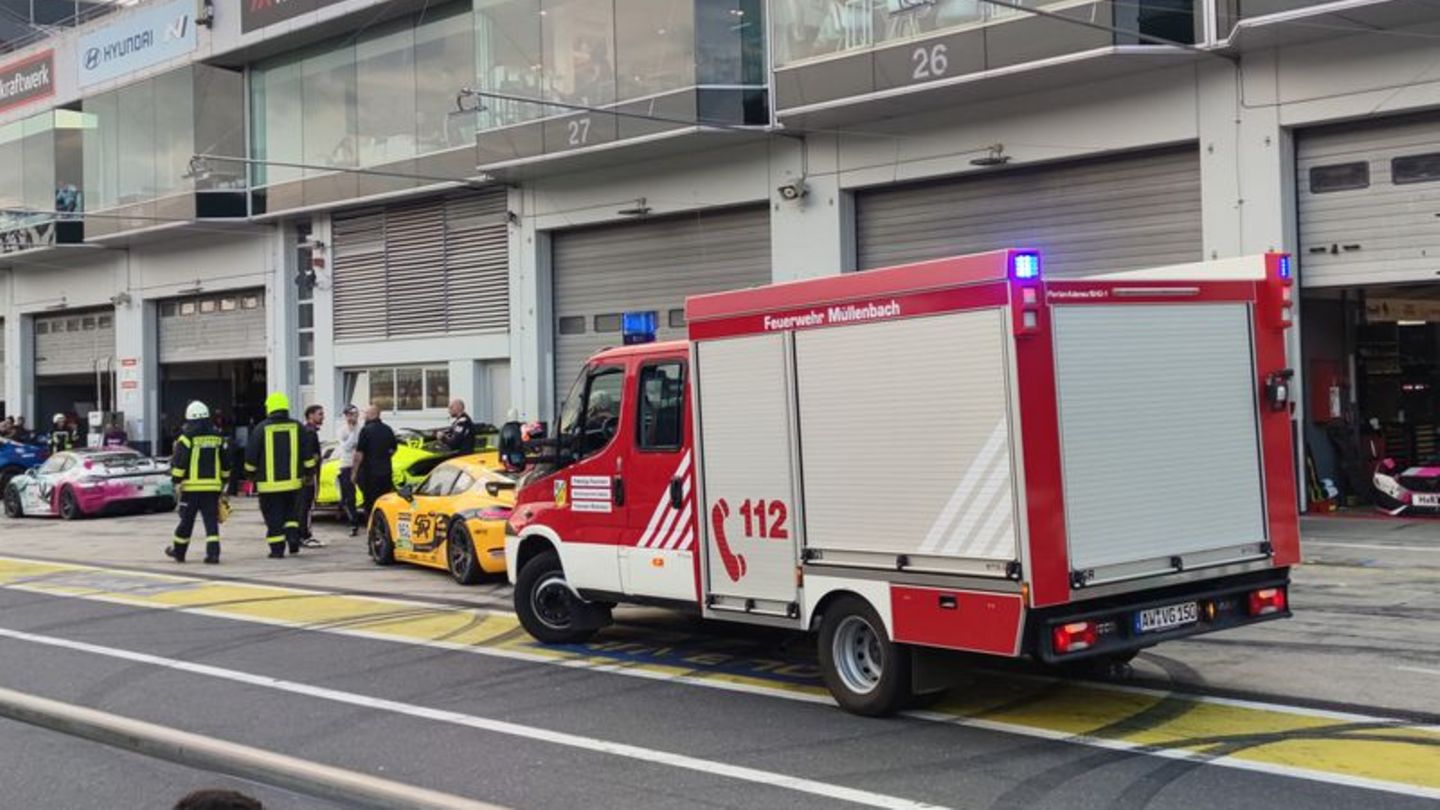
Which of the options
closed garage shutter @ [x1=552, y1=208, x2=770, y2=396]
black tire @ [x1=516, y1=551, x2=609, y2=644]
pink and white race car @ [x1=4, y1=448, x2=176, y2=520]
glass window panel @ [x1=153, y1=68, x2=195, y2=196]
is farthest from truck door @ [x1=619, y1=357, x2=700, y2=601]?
glass window panel @ [x1=153, y1=68, x2=195, y2=196]

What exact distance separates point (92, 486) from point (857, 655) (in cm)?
2000

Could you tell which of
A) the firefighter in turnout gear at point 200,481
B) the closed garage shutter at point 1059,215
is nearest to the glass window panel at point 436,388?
the closed garage shutter at point 1059,215

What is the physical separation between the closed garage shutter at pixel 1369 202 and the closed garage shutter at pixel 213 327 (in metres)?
24.3

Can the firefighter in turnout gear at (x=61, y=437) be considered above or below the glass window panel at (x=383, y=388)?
below

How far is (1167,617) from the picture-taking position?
265 inches

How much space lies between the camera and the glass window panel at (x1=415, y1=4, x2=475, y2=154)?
25.4 meters

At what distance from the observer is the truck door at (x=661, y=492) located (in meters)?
8.22

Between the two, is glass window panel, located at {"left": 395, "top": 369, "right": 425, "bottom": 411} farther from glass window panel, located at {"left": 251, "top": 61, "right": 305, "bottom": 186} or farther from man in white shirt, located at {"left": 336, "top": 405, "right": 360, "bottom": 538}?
man in white shirt, located at {"left": 336, "top": 405, "right": 360, "bottom": 538}

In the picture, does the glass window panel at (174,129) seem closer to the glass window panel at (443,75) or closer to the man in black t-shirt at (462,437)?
the glass window panel at (443,75)

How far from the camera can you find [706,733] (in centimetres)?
691

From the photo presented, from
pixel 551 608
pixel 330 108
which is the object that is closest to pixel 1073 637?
pixel 551 608

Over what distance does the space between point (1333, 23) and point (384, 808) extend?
1401 centimetres

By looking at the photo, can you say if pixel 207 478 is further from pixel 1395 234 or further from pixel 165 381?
pixel 165 381

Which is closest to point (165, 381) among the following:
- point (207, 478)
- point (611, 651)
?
point (207, 478)
